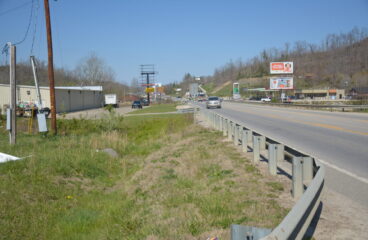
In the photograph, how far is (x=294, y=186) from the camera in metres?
6.30

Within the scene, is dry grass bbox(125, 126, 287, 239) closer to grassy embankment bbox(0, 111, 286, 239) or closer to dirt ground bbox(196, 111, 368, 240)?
grassy embankment bbox(0, 111, 286, 239)

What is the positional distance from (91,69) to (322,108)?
88063mm

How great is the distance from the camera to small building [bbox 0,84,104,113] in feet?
165

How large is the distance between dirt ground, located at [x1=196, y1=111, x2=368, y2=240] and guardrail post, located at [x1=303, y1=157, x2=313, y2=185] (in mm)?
441

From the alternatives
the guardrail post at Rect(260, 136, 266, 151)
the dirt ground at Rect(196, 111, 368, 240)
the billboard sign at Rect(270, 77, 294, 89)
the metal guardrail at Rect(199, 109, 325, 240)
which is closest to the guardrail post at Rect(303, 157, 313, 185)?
the metal guardrail at Rect(199, 109, 325, 240)

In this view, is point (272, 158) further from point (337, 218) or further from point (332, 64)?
point (332, 64)

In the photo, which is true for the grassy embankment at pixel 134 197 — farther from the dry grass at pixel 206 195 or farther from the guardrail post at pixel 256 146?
the guardrail post at pixel 256 146

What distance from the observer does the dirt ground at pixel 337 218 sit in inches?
187

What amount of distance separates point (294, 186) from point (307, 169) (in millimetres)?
376

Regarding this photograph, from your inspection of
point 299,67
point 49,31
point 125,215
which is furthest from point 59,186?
point 299,67

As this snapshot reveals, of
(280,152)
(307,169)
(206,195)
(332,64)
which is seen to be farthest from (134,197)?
(332,64)

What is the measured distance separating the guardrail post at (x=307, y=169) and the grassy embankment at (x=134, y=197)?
2.35 feet

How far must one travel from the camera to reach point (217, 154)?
37.9 feet

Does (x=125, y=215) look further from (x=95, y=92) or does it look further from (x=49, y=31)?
(x=95, y=92)
